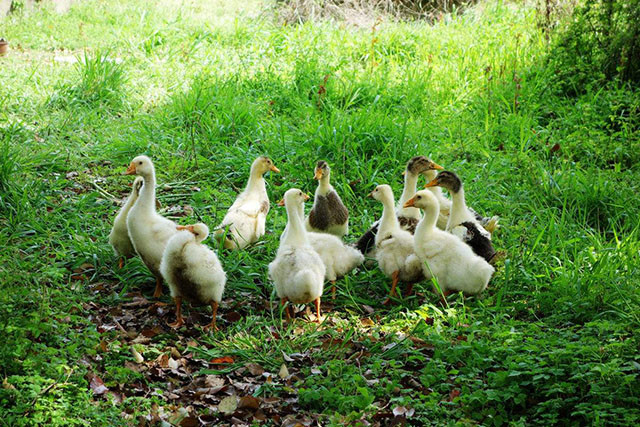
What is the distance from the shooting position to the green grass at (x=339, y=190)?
12.9 ft

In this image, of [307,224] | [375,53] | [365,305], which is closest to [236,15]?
[375,53]

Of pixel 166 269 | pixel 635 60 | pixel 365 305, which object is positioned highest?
pixel 635 60

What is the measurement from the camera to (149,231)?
5051 millimetres

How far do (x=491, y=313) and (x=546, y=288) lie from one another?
0.47m

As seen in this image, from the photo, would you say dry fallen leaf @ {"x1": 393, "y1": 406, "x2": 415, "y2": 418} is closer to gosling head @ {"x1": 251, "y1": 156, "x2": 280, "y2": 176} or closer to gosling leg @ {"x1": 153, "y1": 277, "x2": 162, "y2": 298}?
gosling leg @ {"x1": 153, "y1": 277, "x2": 162, "y2": 298}

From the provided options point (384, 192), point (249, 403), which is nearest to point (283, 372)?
point (249, 403)

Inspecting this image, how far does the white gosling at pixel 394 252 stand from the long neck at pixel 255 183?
1.20 meters

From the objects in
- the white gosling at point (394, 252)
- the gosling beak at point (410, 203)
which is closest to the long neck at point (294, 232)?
the white gosling at point (394, 252)

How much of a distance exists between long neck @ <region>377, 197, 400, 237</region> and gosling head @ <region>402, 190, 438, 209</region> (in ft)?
0.45

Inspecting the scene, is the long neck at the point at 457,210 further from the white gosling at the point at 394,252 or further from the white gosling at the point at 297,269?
the white gosling at the point at 297,269

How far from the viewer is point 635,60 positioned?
8.52m

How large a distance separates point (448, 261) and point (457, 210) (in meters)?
0.67

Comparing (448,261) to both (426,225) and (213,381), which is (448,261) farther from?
(213,381)

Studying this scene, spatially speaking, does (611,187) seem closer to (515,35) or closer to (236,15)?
(515,35)
